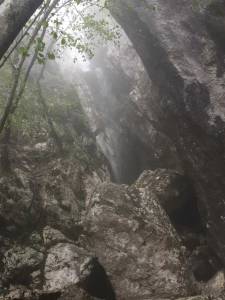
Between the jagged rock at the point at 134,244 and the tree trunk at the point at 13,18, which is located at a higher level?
the tree trunk at the point at 13,18

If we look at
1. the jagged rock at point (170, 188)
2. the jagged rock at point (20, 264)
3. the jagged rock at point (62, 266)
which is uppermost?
the jagged rock at point (20, 264)

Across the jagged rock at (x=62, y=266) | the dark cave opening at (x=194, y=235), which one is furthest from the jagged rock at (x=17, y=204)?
the dark cave opening at (x=194, y=235)

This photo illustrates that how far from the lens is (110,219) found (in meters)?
15.0

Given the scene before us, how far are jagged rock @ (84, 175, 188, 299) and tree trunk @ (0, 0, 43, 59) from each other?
1111 centimetres

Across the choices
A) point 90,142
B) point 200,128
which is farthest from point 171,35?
point 90,142

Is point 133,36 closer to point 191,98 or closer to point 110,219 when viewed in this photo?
point 191,98

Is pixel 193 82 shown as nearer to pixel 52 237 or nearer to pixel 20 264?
pixel 52 237

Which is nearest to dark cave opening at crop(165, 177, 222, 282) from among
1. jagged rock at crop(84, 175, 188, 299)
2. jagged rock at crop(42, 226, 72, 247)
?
jagged rock at crop(84, 175, 188, 299)

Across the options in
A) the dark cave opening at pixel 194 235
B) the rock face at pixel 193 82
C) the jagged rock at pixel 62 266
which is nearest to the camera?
the jagged rock at pixel 62 266

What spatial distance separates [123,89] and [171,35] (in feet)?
32.9

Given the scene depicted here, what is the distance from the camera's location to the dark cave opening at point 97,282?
11930mm

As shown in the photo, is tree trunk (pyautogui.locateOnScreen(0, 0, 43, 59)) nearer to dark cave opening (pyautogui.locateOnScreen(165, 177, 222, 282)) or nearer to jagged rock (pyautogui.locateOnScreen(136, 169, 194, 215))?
jagged rock (pyautogui.locateOnScreen(136, 169, 194, 215))

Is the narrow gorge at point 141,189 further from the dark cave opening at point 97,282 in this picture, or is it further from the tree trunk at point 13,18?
the tree trunk at point 13,18

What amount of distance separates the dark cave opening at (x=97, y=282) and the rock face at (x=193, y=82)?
6.00m
